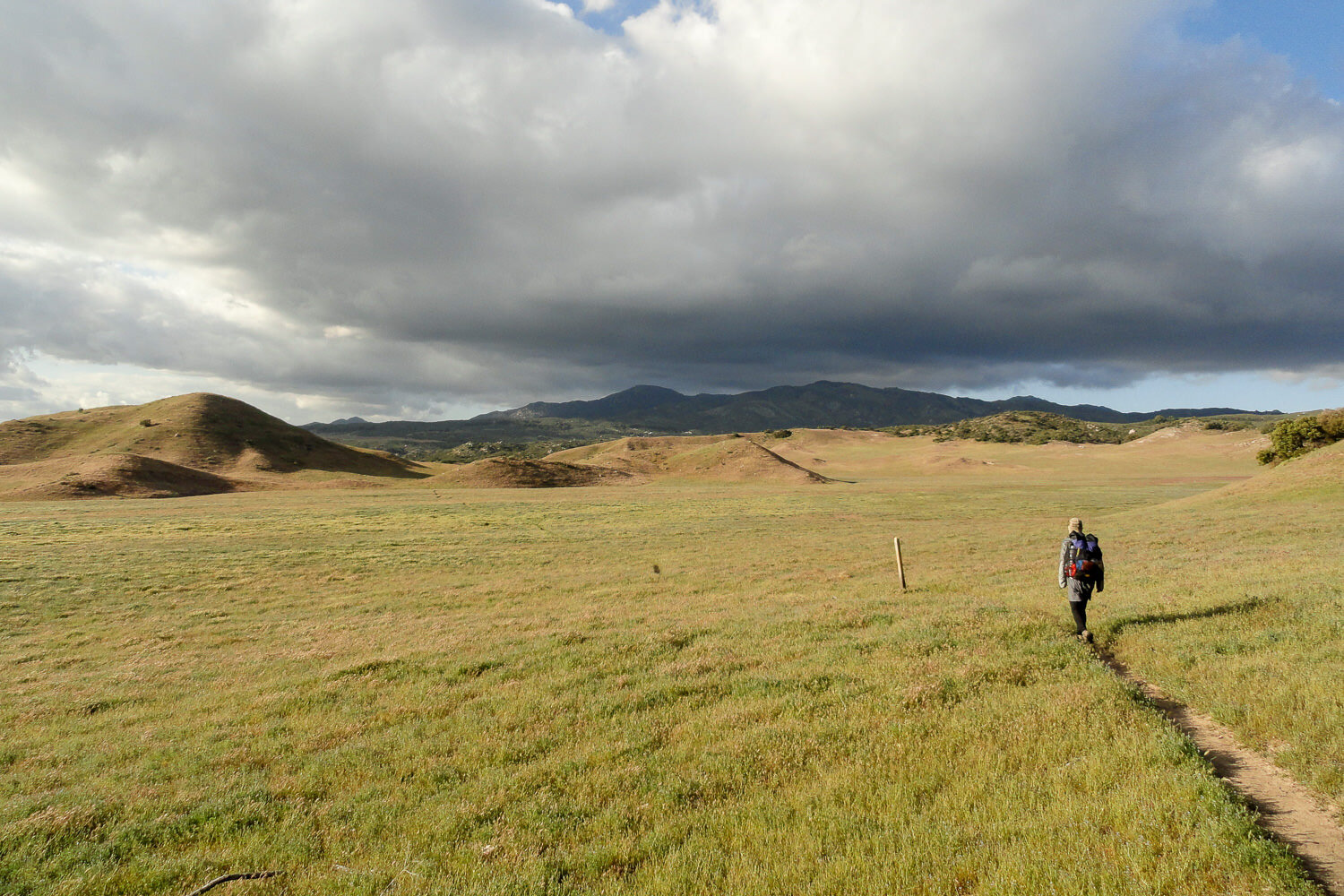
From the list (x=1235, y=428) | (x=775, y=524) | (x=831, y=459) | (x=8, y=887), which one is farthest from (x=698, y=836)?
(x=1235, y=428)

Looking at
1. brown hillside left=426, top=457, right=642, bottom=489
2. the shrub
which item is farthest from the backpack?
brown hillside left=426, top=457, right=642, bottom=489

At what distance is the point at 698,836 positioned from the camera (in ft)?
22.3

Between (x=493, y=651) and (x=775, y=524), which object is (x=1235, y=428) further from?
(x=493, y=651)

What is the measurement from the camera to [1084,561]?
13688 millimetres

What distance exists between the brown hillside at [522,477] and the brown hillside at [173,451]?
33.4m

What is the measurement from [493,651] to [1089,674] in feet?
41.1

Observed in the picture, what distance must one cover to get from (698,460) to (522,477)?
135ft

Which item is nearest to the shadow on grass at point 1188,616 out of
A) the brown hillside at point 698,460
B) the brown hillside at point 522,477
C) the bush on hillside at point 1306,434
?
the bush on hillside at point 1306,434

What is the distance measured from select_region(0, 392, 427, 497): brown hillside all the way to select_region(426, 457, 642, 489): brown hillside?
33.4 meters

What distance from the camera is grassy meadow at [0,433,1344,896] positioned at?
638cm

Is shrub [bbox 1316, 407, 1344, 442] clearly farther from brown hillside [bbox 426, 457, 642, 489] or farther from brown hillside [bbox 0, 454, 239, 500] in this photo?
brown hillside [bbox 0, 454, 239, 500]

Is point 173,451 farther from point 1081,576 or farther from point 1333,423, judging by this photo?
point 1333,423

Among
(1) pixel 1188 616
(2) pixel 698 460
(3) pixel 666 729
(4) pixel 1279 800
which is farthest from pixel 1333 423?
(2) pixel 698 460

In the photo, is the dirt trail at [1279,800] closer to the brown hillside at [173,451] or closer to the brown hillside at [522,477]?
the brown hillside at [522,477]
